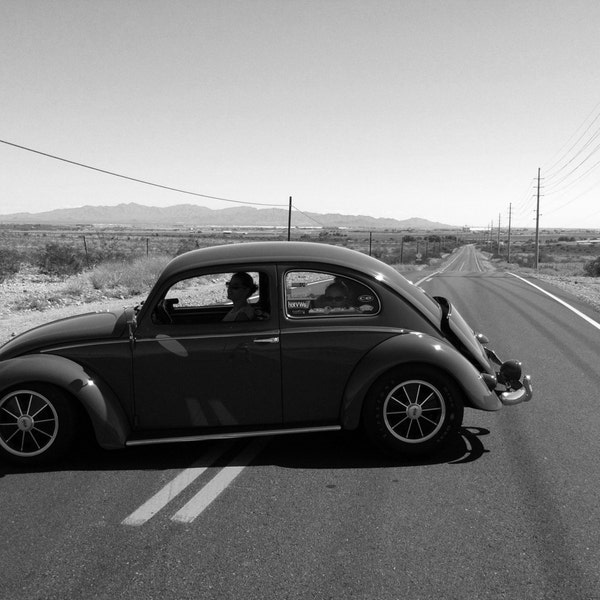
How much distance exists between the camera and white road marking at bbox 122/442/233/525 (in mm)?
3588

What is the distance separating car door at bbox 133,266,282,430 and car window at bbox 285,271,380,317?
0.31 meters

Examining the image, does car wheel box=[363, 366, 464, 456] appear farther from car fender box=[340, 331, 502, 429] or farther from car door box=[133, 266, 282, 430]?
car door box=[133, 266, 282, 430]

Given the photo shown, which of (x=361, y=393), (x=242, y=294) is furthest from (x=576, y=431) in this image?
(x=242, y=294)

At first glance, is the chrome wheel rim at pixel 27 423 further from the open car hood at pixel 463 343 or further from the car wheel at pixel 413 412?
the open car hood at pixel 463 343

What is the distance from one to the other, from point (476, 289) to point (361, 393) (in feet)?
53.8

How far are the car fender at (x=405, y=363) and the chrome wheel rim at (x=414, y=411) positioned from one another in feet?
0.59

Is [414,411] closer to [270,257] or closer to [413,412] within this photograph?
[413,412]

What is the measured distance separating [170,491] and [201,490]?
21 centimetres

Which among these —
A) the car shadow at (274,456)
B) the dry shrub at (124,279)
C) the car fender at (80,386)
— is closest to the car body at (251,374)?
the car fender at (80,386)

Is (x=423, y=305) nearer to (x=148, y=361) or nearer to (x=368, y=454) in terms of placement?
(x=368, y=454)

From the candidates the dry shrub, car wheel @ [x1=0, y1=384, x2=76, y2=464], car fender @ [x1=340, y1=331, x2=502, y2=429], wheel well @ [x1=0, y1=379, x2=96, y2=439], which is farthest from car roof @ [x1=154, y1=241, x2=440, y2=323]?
the dry shrub

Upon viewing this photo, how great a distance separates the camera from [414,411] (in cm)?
447

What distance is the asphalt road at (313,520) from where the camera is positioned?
290 centimetres

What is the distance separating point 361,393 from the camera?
14.5 ft
